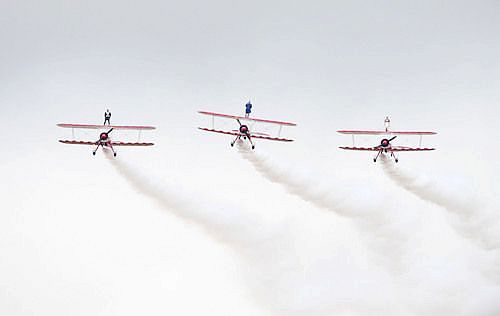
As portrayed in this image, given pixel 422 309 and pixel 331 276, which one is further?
pixel 331 276

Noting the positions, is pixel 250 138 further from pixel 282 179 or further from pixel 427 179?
pixel 427 179

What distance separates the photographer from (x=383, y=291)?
10556 cm

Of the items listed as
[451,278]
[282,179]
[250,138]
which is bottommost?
[451,278]

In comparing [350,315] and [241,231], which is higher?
[241,231]

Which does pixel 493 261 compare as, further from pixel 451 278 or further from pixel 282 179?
pixel 282 179

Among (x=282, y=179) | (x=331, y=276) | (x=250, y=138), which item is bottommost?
(x=331, y=276)

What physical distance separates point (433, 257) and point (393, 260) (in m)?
8.68

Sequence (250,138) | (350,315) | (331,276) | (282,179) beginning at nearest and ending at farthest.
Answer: (250,138), (282,179), (350,315), (331,276)

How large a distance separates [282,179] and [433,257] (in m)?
31.3

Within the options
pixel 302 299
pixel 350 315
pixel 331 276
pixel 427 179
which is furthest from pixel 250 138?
pixel 331 276

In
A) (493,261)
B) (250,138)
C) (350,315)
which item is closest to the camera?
(250,138)

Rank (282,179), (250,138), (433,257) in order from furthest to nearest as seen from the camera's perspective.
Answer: (433,257) → (282,179) → (250,138)

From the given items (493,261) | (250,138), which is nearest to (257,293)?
(493,261)

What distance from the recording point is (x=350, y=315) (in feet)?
330
